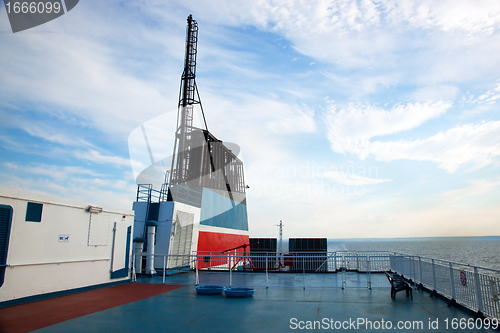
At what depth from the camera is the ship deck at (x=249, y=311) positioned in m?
6.36

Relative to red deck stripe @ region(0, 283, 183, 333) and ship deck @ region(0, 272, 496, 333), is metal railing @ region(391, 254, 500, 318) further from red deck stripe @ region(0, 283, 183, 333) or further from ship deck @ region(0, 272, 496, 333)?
red deck stripe @ region(0, 283, 183, 333)

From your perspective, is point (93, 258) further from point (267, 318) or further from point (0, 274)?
point (267, 318)

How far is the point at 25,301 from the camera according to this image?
26.6 ft

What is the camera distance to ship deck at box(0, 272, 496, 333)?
20.9ft

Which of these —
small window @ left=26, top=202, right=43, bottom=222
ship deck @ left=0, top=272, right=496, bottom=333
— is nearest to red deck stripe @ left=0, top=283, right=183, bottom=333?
ship deck @ left=0, top=272, right=496, bottom=333

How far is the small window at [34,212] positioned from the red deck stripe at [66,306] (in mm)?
2126

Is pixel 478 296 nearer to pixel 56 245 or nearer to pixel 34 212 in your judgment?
pixel 56 245

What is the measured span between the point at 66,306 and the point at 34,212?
2636mm

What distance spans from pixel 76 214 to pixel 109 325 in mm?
4587

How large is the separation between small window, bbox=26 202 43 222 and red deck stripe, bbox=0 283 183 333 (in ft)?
6.98

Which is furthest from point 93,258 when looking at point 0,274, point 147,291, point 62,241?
point 0,274

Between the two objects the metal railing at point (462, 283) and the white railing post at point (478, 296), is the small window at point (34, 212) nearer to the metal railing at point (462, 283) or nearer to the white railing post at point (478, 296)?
the metal railing at point (462, 283)

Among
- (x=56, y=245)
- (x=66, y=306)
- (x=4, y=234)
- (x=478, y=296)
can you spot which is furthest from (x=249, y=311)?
(x=4, y=234)

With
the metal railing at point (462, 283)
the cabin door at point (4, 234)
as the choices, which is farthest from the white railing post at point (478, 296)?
the cabin door at point (4, 234)
